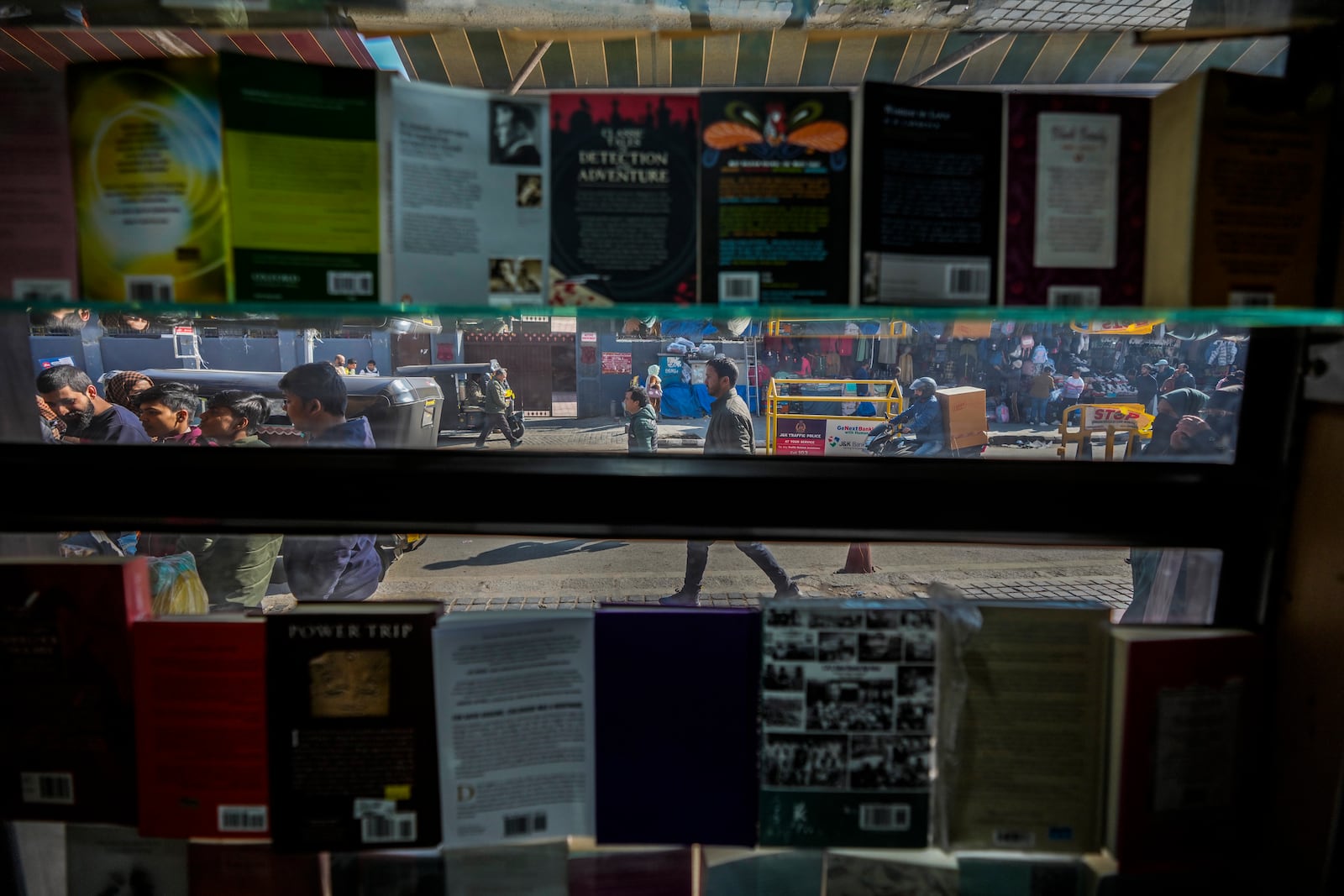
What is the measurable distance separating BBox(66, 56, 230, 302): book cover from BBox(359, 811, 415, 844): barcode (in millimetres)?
796

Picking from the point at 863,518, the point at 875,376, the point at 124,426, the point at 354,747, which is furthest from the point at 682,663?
the point at 124,426

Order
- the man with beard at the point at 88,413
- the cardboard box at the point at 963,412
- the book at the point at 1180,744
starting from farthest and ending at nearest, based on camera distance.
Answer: the man with beard at the point at 88,413 → the cardboard box at the point at 963,412 → the book at the point at 1180,744

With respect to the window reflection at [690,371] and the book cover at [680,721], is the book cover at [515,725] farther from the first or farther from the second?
the window reflection at [690,371]

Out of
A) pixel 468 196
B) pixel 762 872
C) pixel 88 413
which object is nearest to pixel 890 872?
pixel 762 872

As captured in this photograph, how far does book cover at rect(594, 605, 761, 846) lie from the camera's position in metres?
0.99

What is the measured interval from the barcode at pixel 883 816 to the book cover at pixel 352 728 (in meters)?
0.65

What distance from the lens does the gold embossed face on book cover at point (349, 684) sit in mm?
980

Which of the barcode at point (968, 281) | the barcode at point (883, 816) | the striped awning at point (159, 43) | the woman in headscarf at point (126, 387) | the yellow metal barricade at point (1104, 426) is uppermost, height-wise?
the striped awning at point (159, 43)

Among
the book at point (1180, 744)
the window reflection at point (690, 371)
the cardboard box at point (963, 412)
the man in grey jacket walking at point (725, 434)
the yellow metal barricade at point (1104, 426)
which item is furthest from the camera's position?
the cardboard box at point (963, 412)

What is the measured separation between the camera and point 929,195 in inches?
35.1

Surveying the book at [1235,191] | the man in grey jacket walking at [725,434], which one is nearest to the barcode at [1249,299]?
the book at [1235,191]

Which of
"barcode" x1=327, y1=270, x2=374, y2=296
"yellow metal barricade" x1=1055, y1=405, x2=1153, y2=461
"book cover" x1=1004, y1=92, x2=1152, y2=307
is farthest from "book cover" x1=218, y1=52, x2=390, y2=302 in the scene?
"yellow metal barricade" x1=1055, y1=405, x2=1153, y2=461

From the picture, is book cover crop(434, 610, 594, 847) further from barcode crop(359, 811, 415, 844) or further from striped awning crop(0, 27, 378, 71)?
striped awning crop(0, 27, 378, 71)

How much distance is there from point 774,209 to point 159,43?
3.20ft
